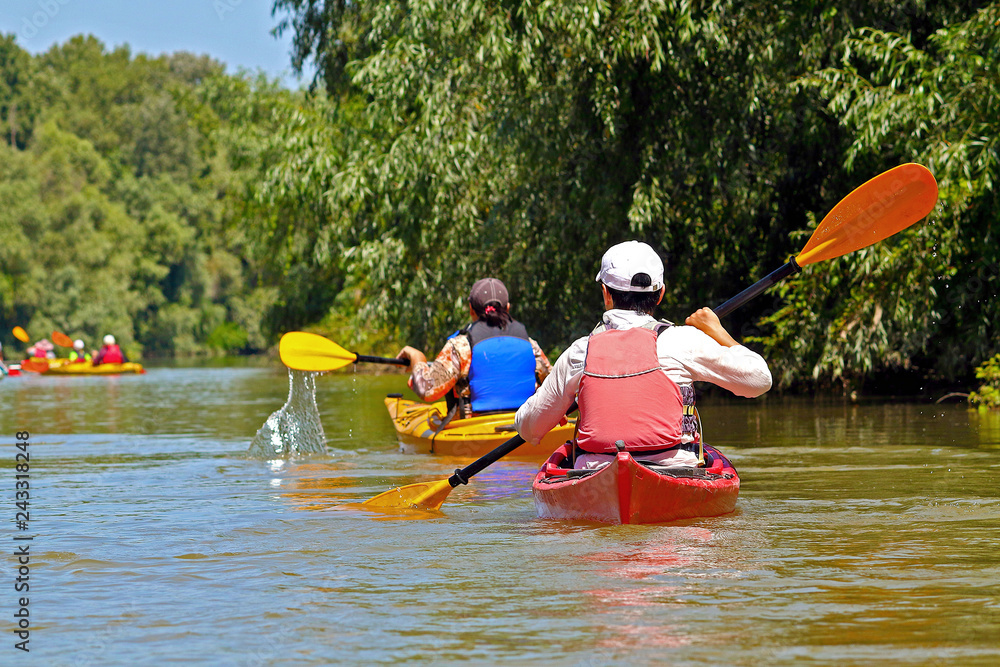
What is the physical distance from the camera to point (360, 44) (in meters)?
17.1

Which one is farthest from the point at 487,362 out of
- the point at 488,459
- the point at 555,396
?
the point at 555,396

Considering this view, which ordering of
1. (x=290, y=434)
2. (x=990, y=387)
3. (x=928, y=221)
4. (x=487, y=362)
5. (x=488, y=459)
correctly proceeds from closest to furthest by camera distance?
(x=488, y=459), (x=487, y=362), (x=290, y=434), (x=928, y=221), (x=990, y=387)

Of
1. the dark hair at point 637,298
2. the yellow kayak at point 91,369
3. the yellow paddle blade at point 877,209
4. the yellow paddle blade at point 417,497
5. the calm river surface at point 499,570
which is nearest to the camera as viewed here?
the calm river surface at point 499,570

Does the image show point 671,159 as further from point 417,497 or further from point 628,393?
point 628,393

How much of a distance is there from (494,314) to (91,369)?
2430cm

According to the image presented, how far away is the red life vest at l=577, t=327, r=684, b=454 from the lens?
5.12 meters

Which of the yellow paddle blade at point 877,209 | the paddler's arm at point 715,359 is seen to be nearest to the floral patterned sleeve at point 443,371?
the yellow paddle blade at point 877,209

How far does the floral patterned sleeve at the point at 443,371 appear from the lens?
8797 mm

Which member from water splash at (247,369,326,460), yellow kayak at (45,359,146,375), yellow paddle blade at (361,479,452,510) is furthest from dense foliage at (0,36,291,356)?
yellow paddle blade at (361,479,452,510)

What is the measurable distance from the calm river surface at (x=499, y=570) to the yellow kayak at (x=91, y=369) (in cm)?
2296

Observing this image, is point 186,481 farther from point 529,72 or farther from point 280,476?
point 529,72

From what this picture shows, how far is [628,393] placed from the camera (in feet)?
16.8

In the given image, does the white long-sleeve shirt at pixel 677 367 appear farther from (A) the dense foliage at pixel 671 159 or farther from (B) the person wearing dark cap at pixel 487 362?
(A) the dense foliage at pixel 671 159

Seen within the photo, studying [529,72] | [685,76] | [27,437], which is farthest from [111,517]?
[685,76]
